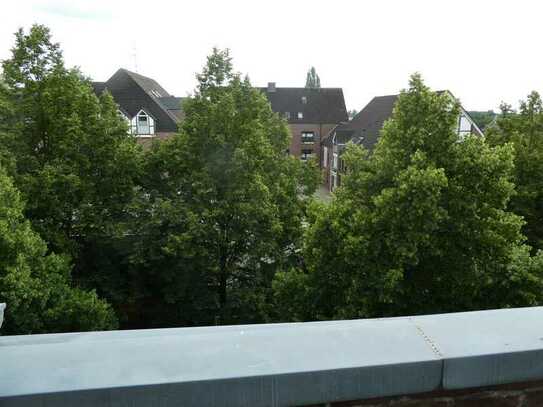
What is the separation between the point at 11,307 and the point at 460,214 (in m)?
8.92

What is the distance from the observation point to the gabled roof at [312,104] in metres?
57.7

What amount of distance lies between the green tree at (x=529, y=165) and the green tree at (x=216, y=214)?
7796mm

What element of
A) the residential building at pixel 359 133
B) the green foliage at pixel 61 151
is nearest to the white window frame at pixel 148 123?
the residential building at pixel 359 133

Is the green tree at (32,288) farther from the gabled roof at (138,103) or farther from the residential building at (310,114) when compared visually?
the residential building at (310,114)

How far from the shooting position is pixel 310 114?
58.0 m

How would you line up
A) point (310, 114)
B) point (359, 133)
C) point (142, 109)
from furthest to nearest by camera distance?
point (310, 114), point (359, 133), point (142, 109)

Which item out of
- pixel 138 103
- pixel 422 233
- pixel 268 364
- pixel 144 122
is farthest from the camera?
pixel 138 103

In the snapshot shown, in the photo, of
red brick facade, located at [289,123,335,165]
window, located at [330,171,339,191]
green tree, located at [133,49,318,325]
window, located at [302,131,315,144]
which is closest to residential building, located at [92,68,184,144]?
window, located at [330,171,339,191]

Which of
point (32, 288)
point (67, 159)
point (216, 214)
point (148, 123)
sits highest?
point (148, 123)

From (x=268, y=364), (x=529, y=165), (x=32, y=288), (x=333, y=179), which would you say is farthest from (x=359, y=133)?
(x=268, y=364)

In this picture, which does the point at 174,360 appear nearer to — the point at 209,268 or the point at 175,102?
the point at 209,268

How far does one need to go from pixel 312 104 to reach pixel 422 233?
5051 cm

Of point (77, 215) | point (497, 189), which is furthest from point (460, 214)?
point (77, 215)

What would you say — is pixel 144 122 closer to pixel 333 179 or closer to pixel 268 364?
pixel 333 179
